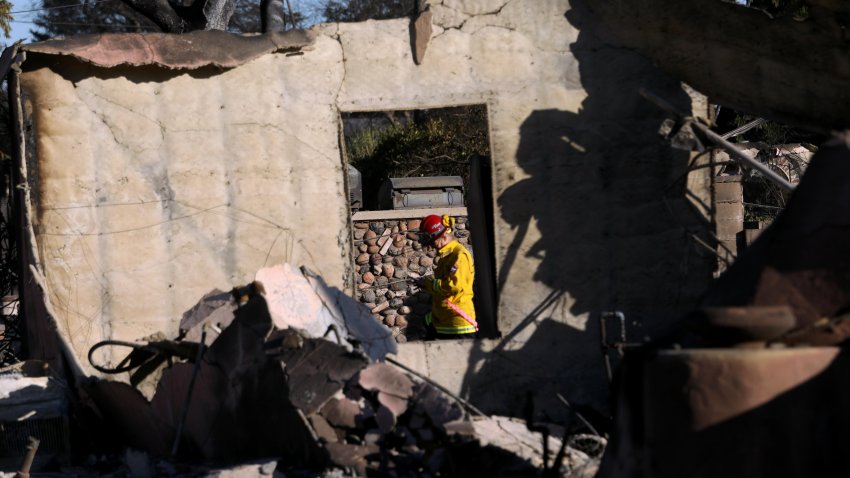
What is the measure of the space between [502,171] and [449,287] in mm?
2194

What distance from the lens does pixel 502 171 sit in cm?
745

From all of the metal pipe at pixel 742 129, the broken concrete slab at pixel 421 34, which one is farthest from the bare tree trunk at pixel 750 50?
the broken concrete slab at pixel 421 34

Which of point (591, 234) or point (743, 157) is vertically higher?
point (743, 157)

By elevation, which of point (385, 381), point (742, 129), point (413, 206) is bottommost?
point (385, 381)

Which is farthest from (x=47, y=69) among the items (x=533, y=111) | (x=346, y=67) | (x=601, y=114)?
(x=601, y=114)

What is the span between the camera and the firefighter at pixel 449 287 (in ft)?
30.3

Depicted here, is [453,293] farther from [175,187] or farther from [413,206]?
[413,206]

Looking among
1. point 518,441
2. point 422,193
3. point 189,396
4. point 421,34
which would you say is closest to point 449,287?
point 421,34

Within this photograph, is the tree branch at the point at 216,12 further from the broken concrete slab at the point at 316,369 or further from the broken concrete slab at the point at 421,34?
the broken concrete slab at the point at 316,369

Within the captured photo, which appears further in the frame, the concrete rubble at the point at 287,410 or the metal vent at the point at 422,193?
the metal vent at the point at 422,193

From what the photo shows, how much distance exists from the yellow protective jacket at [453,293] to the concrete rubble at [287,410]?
2.68 m

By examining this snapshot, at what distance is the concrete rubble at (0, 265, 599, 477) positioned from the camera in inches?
204

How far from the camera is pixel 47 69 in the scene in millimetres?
7086

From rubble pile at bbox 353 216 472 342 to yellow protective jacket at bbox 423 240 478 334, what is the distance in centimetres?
657
